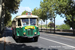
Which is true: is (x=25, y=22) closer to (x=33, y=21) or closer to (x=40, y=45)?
(x=33, y=21)

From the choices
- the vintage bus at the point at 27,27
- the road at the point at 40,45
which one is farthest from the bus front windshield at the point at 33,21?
the road at the point at 40,45

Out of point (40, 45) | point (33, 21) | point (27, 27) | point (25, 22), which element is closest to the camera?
point (40, 45)

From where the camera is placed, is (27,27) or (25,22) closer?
(27,27)

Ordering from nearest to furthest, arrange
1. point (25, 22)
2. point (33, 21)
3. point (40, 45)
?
point (40, 45), point (25, 22), point (33, 21)

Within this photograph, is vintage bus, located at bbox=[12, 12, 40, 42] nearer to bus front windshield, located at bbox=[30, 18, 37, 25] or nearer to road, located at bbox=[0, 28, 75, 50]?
bus front windshield, located at bbox=[30, 18, 37, 25]

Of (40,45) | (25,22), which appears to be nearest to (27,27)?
(25,22)

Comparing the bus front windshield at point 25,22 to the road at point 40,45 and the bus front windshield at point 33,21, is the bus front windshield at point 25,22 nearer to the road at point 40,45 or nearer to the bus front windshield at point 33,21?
the bus front windshield at point 33,21

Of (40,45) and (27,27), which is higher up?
(27,27)

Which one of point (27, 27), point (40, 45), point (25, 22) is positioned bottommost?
point (40, 45)

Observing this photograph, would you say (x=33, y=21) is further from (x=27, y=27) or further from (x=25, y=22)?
(x=27, y=27)

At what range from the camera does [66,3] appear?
90.4ft

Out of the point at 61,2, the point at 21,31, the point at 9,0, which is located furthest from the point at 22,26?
the point at 61,2

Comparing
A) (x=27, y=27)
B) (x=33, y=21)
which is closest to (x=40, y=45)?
(x=27, y=27)

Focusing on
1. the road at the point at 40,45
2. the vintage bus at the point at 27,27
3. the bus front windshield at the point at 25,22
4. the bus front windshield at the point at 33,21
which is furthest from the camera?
the bus front windshield at the point at 33,21
